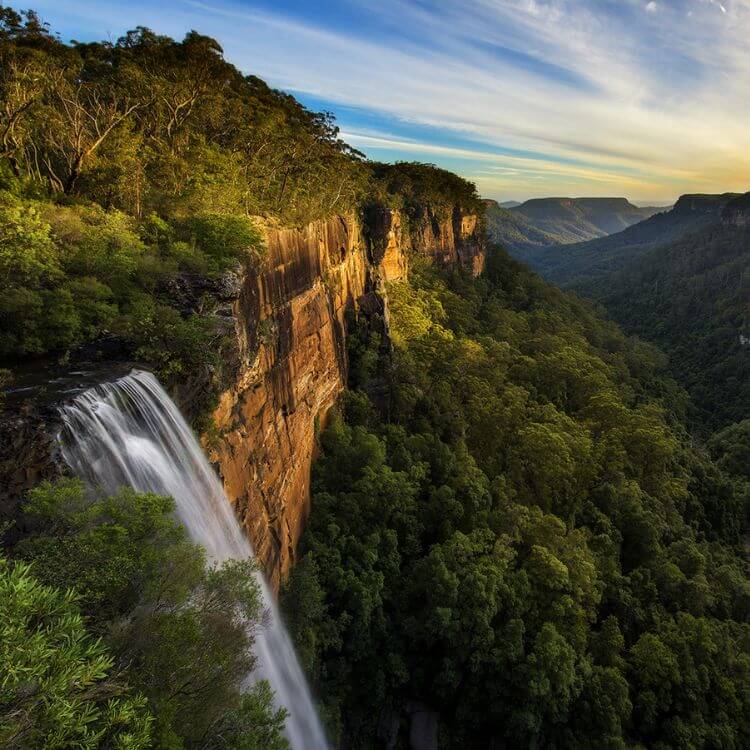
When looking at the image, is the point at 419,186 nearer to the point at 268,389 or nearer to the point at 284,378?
the point at 284,378

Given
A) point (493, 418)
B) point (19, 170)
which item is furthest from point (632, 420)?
point (19, 170)

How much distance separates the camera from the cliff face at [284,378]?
15070mm

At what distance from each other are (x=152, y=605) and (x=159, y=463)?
3.52 meters

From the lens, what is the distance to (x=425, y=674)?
66.0 ft

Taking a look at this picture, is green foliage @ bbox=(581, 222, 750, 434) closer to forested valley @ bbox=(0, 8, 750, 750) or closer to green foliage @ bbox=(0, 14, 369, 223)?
forested valley @ bbox=(0, 8, 750, 750)

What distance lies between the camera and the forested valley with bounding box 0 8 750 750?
655cm

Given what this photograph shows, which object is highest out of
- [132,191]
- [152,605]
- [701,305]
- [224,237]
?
[132,191]

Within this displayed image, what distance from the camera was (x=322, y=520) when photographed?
2219cm

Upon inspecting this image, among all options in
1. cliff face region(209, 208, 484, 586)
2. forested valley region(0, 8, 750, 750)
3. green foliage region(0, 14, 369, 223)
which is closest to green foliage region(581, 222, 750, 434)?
forested valley region(0, 8, 750, 750)

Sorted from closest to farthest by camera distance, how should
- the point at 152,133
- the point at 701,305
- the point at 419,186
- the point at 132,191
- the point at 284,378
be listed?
the point at 132,191 → the point at 284,378 → the point at 152,133 → the point at 419,186 → the point at 701,305

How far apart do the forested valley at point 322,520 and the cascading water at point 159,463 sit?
0.91 m

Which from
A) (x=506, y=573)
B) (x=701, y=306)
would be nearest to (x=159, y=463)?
(x=506, y=573)

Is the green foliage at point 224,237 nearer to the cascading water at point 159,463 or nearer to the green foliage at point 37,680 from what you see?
the cascading water at point 159,463

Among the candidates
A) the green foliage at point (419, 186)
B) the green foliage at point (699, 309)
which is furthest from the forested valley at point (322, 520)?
the green foliage at point (699, 309)
